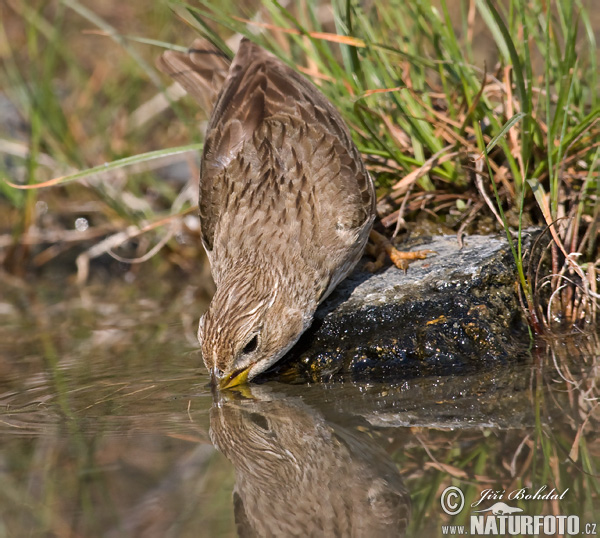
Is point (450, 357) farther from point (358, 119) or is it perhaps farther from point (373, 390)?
point (358, 119)

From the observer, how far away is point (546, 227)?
15.2 ft

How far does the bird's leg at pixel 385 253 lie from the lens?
5.02 m

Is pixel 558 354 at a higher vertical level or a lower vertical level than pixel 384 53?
lower

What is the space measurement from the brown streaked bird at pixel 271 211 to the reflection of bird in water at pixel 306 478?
24.7 inches

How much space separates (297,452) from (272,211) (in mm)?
1881

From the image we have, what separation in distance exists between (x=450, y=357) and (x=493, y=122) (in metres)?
1.63

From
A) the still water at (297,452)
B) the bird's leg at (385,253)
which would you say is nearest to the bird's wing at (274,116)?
the bird's leg at (385,253)

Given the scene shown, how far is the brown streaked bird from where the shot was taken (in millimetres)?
4449

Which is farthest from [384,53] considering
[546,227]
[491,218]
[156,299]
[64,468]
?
[64,468]

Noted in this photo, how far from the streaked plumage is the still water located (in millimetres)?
313

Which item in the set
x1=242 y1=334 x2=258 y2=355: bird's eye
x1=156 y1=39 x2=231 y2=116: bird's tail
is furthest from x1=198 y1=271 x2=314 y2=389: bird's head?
x1=156 y1=39 x2=231 y2=116: bird's tail

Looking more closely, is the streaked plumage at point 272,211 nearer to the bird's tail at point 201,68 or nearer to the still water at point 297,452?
the still water at point 297,452

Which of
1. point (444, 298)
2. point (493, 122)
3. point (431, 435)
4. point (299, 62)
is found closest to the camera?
point (431, 435)

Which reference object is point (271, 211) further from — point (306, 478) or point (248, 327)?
point (306, 478)
